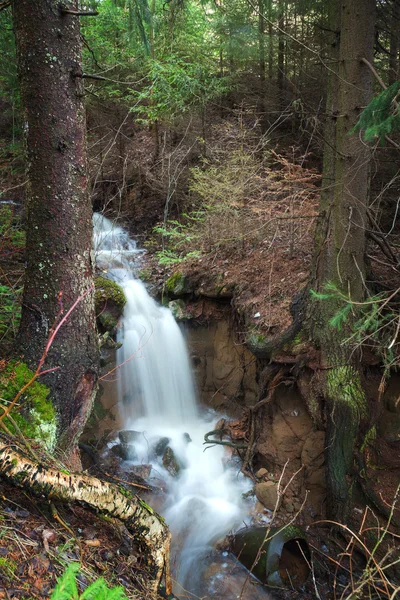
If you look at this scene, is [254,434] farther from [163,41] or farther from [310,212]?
[163,41]

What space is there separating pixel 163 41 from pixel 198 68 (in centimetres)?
206

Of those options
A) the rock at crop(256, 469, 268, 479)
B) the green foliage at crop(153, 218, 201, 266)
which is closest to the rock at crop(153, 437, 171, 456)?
the rock at crop(256, 469, 268, 479)

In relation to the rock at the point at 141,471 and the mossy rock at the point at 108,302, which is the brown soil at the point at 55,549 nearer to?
the rock at the point at 141,471

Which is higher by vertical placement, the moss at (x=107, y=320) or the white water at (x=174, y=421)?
the moss at (x=107, y=320)

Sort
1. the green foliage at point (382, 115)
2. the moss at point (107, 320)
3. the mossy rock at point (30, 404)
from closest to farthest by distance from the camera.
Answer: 1. the mossy rock at point (30, 404)
2. the green foliage at point (382, 115)
3. the moss at point (107, 320)

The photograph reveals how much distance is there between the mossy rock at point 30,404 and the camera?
2.75m

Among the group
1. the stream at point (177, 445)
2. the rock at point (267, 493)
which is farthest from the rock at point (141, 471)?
the rock at point (267, 493)

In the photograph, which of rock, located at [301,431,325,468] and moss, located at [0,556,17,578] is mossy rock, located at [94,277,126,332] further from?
moss, located at [0,556,17,578]

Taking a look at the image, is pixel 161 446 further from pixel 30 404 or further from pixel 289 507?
pixel 30 404

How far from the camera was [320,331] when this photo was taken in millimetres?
5273

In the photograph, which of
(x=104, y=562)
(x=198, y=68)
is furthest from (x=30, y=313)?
(x=198, y=68)

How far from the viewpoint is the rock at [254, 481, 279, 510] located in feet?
18.3

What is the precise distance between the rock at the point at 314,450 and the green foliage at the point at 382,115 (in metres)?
3.96

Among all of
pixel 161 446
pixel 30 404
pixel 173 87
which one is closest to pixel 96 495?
pixel 30 404
